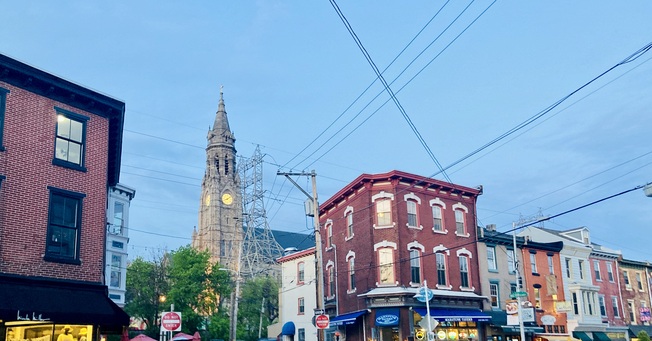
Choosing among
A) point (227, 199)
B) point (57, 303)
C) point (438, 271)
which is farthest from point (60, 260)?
point (227, 199)

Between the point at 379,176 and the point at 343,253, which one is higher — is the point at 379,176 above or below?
above

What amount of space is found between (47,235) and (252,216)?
211ft

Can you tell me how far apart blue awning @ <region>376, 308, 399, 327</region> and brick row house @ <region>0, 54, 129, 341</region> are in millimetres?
18680

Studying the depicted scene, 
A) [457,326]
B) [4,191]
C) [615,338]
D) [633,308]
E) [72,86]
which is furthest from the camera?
[633,308]

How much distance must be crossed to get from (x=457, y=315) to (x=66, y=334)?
2544 cm

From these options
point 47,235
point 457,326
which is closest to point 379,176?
point 457,326

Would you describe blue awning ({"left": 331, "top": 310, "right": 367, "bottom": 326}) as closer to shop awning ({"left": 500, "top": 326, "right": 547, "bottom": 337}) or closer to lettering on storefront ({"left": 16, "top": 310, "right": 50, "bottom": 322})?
shop awning ({"left": 500, "top": 326, "right": 547, "bottom": 337})

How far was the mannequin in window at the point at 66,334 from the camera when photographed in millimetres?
19328

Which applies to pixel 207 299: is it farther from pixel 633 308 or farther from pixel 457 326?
pixel 633 308

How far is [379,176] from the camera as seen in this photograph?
40.0 metres

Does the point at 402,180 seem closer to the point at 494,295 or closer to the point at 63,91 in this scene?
the point at 494,295

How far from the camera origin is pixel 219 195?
125375 mm

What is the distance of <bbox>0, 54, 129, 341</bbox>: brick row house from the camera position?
18.4m

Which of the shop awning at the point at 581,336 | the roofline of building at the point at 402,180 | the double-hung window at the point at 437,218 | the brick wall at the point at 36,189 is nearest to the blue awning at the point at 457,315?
the double-hung window at the point at 437,218
